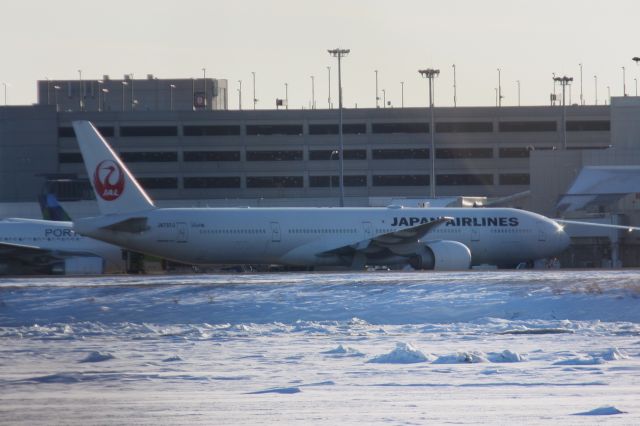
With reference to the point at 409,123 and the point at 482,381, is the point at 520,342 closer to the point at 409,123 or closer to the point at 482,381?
the point at 482,381

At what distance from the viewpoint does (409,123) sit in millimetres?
110750

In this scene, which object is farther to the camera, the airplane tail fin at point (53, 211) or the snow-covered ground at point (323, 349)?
the airplane tail fin at point (53, 211)

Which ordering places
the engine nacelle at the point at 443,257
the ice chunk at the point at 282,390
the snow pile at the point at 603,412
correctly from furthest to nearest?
the engine nacelle at the point at 443,257 < the ice chunk at the point at 282,390 < the snow pile at the point at 603,412

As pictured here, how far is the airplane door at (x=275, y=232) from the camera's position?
49.2 m

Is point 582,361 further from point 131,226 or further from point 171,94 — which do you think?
point 171,94

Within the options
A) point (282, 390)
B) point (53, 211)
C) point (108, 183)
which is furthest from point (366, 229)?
point (282, 390)

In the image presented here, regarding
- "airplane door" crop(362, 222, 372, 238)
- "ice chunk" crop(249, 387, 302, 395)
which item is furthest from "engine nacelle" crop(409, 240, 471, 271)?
"ice chunk" crop(249, 387, 302, 395)

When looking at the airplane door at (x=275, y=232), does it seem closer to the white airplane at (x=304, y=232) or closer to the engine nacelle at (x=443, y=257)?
the white airplane at (x=304, y=232)

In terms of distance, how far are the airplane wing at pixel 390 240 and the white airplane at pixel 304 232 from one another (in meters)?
0.04

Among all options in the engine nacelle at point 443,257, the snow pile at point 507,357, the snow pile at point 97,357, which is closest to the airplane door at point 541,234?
the engine nacelle at point 443,257

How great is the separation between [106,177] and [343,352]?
27291 millimetres

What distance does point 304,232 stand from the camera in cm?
5006

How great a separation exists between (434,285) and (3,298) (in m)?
12.6

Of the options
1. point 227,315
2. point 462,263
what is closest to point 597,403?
point 227,315
